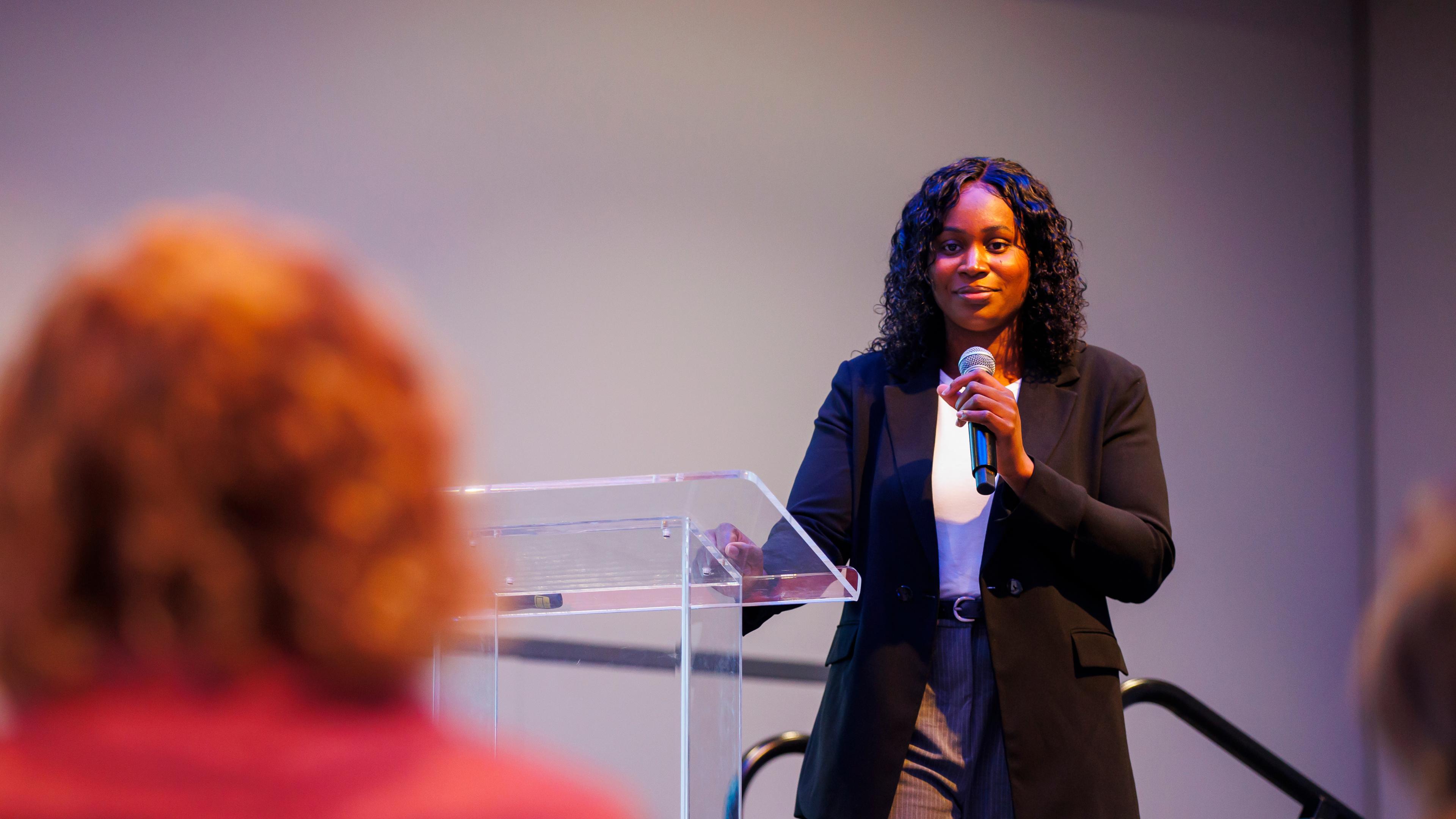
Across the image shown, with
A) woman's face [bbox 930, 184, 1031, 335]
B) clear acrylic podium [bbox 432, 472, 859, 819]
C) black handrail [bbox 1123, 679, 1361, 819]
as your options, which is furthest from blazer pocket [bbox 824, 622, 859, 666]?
black handrail [bbox 1123, 679, 1361, 819]

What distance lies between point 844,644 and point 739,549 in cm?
46

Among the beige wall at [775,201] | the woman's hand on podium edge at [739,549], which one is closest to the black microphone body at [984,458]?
the woman's hand on podium edge at [739,549]

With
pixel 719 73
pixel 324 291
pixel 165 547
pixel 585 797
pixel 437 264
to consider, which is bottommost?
pixel 585 797

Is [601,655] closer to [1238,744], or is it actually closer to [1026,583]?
[1026,583]

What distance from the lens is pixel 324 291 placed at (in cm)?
72

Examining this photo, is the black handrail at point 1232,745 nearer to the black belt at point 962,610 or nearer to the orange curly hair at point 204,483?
the black belt at point 962,610

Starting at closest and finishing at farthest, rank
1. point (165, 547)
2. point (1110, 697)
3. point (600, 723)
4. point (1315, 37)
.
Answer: point (165, 547), point (600, 723), point (1110, 697), point (1315, 37)

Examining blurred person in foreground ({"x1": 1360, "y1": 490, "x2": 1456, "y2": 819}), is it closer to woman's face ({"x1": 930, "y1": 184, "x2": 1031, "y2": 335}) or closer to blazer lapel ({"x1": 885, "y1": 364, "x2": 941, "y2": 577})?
blazer lapel ({"x1": 885, "y1": 364, "x2": 941, "y2": 577})

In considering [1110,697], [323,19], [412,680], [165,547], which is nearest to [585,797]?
[412,680]

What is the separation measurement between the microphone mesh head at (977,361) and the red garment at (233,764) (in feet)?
5.16

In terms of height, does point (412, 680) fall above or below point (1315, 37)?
below

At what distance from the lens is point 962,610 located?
2074 mm

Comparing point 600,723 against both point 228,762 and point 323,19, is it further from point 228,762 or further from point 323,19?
point 323,19

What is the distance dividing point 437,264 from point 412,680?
328 centimetres
